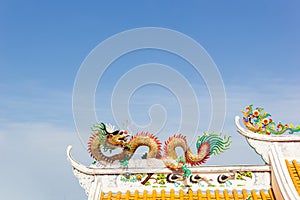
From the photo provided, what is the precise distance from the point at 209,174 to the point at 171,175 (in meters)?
0.79

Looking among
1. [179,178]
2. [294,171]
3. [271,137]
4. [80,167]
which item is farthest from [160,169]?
[294,171]

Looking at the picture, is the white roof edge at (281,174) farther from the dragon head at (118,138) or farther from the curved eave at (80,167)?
the curved eave at (80,167)

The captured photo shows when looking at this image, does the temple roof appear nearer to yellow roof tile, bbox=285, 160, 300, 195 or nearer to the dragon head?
yellow roof tile, bbox=285, 160, 300, 195

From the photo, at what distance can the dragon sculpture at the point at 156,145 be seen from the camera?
7.27m


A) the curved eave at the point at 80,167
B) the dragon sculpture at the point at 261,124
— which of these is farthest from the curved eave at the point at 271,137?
the curved eave at the point at 80,167

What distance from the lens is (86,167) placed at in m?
7.41

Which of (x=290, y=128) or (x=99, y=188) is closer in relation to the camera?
(x=99, y=188)

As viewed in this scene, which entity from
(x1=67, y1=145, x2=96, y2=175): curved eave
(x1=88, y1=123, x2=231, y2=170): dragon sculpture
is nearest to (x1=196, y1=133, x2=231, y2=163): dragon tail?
(x1=88, y1=123, x2=231, y2=170): dragon sculpture

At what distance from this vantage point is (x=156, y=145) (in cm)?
732

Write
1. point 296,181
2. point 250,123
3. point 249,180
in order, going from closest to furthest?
point 296,181 → point 249,180 → point 250,123

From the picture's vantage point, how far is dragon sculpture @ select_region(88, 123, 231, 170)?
727 cm

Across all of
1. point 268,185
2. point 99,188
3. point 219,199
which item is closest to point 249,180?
point 268,185

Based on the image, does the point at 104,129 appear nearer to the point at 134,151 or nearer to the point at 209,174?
the point at 134,151

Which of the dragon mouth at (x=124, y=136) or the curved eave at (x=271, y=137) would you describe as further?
the curved eave at (x=271, y=137)
